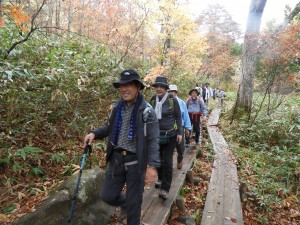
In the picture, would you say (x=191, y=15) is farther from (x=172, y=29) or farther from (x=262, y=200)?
(x=262, y=200)

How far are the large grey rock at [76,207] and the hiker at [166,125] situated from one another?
1226 millimetres

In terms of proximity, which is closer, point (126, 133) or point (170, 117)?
point (126, 133)

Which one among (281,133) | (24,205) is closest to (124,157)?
(24,205)

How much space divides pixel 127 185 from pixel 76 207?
3.00ft

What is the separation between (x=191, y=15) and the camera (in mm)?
12406

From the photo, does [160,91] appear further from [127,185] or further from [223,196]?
[223,196]

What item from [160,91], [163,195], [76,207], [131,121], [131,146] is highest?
[160,91]

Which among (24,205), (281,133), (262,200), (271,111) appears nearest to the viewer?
(24,205)

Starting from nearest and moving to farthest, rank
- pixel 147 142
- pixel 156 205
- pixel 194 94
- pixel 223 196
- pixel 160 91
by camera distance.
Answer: pixel 147 142 < pixel 156 205 < pixel 160 91 < pixel 223 196 < pixel 194 94

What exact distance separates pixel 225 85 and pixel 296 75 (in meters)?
25.6

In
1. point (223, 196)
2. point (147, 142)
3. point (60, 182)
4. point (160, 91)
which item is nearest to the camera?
point (147, 142)

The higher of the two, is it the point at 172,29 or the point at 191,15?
the point at 191,15

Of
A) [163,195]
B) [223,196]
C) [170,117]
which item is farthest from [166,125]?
[223,196]

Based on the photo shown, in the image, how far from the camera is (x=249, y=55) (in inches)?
481
